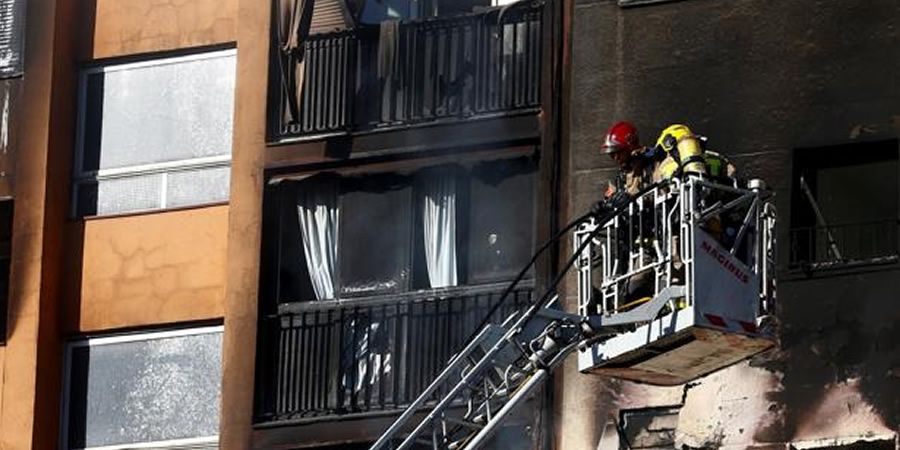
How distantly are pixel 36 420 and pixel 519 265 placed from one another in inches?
198

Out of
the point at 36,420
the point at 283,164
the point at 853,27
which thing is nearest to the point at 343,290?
the point at 283,164

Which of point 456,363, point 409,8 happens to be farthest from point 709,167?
point 409,8

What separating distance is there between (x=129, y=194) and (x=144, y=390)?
206 centimetres

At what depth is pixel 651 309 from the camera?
2158 centimetres

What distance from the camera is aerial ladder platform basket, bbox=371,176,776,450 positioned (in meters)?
21.5

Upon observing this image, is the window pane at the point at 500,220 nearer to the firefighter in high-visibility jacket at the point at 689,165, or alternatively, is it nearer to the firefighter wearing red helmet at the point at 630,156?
the firefighter wearing red helmet at the point at 630,156

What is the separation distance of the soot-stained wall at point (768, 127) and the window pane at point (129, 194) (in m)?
4.72

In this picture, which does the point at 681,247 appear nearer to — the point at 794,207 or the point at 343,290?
the point at 794,207

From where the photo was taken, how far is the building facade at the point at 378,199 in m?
25.2

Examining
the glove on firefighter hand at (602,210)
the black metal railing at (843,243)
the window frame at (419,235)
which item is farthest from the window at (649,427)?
the glove on firefighter hand at (602,210)

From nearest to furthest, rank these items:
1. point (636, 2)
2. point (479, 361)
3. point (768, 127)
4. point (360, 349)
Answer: point (479, 361) < point (768, 127) < point (636, 2) < point (360, 349)

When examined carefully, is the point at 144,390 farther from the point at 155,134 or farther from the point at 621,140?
the point at 621,140

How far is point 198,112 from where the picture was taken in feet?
95.3

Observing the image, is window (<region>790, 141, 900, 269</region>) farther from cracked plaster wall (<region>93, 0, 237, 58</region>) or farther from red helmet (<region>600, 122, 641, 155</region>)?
cracked plaster wall (<region>93, 0, 237, 58</region>)
